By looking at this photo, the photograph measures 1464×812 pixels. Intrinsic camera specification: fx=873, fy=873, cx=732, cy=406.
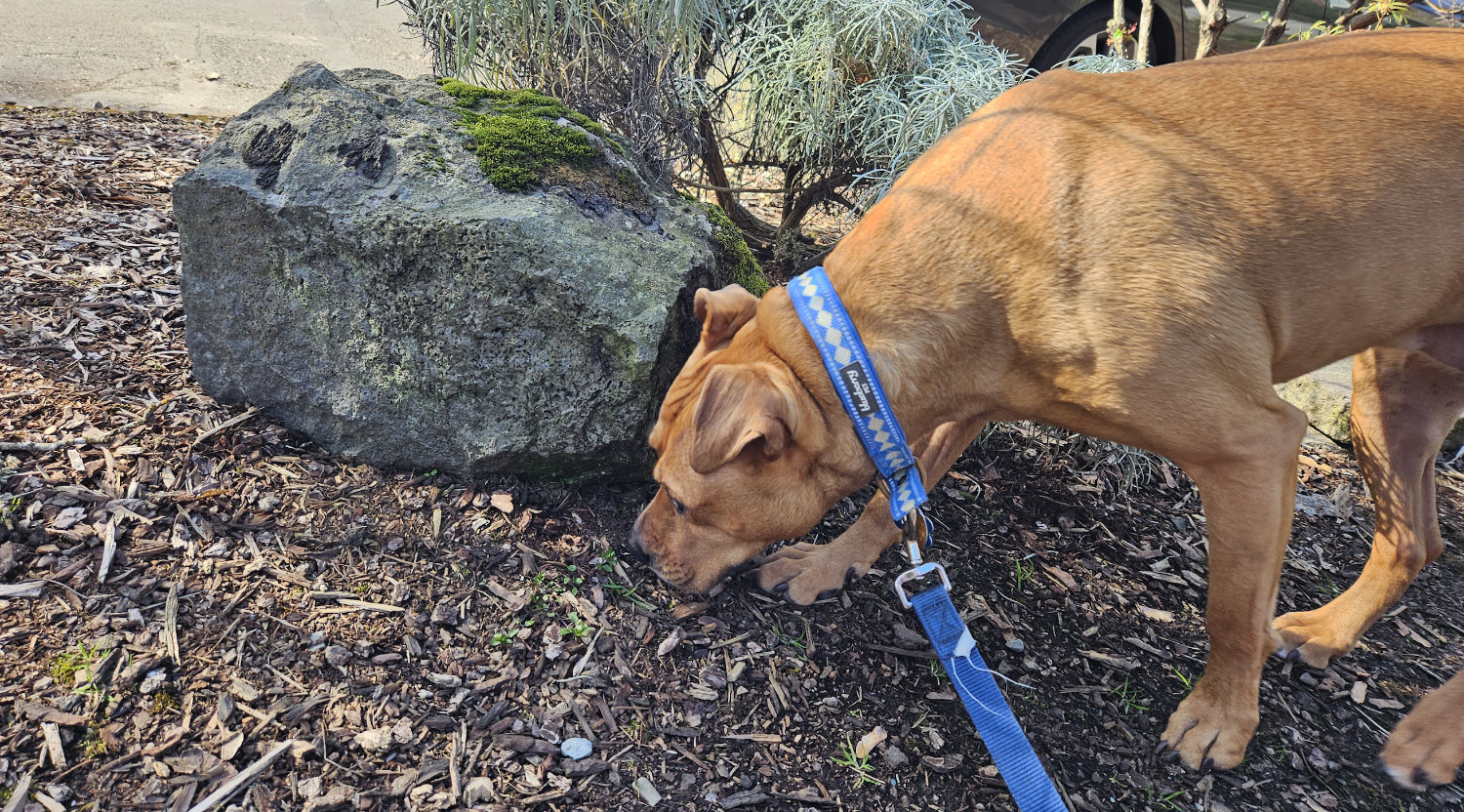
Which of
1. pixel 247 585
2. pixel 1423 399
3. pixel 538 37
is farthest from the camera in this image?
pixel 538 37

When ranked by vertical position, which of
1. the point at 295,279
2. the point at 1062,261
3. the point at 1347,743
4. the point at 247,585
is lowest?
the point at 1347,743

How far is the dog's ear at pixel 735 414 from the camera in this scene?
251cm

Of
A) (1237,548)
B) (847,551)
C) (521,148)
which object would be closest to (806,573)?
(847,551)

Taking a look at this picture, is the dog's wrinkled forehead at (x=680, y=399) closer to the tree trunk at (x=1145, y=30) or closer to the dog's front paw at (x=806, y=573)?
the dog's front paw at (x=806, y=573)

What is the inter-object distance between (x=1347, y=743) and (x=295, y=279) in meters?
4.28

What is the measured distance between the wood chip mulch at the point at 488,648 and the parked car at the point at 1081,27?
4903 mm

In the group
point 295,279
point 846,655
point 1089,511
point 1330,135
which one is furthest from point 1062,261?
point 295,279

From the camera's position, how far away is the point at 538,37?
486 cm

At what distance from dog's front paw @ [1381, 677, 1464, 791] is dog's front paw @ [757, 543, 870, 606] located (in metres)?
1.94

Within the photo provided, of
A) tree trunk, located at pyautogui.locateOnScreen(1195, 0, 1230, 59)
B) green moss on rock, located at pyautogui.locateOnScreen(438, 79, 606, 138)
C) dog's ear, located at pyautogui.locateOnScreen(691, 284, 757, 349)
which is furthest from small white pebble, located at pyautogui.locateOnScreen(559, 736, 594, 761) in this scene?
tree trunk, located at pyautogui.locateOnScreen(1195, 0, 1230, 59)

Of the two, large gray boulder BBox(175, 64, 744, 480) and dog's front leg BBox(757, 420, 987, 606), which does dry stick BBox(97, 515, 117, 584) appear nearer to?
large gray boulder BBox(175, 64, 744, 480)

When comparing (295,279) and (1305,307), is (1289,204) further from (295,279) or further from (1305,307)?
(295,279)

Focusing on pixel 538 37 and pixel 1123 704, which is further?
pixel 538 37

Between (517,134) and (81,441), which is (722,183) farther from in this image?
(81,441)
